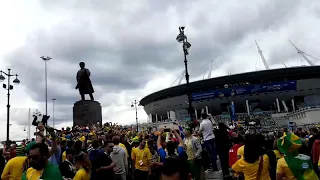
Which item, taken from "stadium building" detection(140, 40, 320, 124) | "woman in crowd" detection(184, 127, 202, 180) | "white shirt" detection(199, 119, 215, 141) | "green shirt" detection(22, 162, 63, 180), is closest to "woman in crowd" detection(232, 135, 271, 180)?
"green shirt" detection(22, 162, 63, 180)

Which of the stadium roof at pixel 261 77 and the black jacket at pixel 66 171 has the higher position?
the stadium roof at pixel 261 77

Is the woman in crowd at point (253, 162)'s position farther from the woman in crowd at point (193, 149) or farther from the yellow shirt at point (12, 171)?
the yellow shirt at point (12, 171)

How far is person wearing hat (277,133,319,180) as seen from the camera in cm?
369

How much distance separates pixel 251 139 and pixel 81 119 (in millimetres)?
19207

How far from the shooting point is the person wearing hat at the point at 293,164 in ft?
12.1

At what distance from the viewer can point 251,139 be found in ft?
12.3

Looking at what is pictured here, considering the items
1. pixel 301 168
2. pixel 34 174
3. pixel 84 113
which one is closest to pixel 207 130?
pixel 301 168

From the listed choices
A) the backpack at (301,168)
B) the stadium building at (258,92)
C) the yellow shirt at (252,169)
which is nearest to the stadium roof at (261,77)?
the stadium building at (258,92)

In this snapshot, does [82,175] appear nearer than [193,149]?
Yes

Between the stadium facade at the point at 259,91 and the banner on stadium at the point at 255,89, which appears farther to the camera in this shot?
the banner on stadium at the point at 255,89

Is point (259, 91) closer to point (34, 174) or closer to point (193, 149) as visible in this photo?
point (193, 149)

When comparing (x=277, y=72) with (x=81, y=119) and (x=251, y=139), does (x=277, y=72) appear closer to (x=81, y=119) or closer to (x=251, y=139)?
(x=81, y=119)

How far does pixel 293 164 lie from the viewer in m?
3.71

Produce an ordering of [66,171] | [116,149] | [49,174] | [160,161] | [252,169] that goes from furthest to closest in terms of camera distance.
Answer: [116,149], [160,161], [66,171], [252,169], [49,174]
